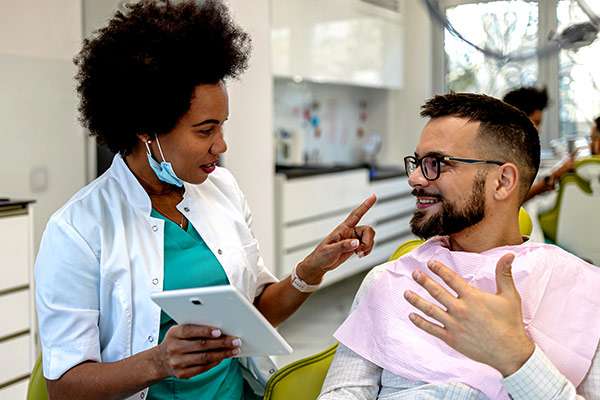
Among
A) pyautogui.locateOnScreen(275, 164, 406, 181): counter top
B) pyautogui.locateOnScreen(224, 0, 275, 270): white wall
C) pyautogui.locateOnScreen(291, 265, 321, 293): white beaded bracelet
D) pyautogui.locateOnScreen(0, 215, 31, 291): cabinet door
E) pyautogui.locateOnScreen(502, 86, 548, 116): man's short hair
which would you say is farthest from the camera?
pyautogui.locateOnScreen(275, 164, 406, 181): counter top

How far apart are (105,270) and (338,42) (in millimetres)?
3936

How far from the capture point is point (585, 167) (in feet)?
9.45

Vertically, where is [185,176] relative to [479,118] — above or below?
below

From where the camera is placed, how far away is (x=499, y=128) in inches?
59.0

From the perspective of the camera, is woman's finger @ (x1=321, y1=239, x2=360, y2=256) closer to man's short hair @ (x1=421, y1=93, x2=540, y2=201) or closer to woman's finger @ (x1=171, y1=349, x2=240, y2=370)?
man's short hair @ (x1=421, y1=93, x2=540, y2=201)

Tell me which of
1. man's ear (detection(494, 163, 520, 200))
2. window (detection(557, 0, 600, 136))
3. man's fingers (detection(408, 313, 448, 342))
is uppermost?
window (detection(557, 0, 600, 136))

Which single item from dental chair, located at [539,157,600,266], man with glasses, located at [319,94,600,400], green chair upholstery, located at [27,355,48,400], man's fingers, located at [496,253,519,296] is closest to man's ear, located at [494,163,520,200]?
man with glasses, located at [319,94,600,400]

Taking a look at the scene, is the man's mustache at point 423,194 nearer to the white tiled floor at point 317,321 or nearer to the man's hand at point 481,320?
the man's hand at point 481,320

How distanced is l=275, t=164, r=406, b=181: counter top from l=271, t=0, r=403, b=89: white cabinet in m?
0.61

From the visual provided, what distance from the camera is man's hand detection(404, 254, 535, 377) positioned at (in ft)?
3.39

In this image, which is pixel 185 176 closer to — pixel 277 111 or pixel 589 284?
pixel 589 284

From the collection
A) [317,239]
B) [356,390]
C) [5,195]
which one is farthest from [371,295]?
[317,239]

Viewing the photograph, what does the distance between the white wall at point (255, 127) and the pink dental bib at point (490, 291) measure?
83.2 inches

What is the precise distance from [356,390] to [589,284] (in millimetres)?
509
